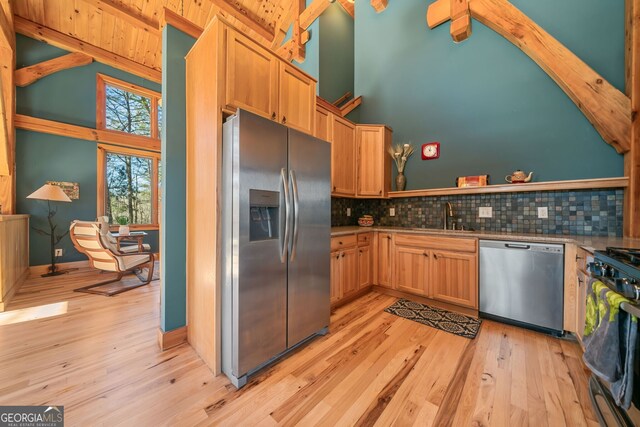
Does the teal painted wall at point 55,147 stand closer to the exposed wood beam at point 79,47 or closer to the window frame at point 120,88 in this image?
the window frame at point 120,88

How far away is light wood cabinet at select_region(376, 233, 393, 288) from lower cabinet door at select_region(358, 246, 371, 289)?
0.14m

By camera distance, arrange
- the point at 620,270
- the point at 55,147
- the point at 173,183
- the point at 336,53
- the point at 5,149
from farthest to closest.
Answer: the point at 336,53
the point at 55,147
the point at 5,149
the point at 173,183
the point at 620,270

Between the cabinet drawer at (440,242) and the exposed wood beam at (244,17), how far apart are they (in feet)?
13.2

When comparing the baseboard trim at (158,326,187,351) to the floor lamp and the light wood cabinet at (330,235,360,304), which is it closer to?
the light wood cabinet at (330,235,360,304)

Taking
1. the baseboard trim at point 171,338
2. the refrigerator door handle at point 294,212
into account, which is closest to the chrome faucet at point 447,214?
the refrigerator door handle at point 294,212

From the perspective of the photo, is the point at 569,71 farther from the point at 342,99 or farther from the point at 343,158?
the point at 342,99

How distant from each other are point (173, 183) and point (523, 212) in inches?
140

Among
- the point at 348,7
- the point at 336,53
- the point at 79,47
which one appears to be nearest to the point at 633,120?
the point at 336,53

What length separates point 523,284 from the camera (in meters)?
2.21

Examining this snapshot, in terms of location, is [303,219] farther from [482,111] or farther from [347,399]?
[482,111]

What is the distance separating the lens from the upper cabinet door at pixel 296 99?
2152 millimetres

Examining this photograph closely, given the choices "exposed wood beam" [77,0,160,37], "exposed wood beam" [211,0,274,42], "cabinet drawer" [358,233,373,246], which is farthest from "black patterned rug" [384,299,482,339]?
"exposed wood beam" [77,0,160,37]

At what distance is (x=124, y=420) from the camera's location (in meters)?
1.27

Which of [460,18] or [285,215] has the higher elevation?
[460,18]
